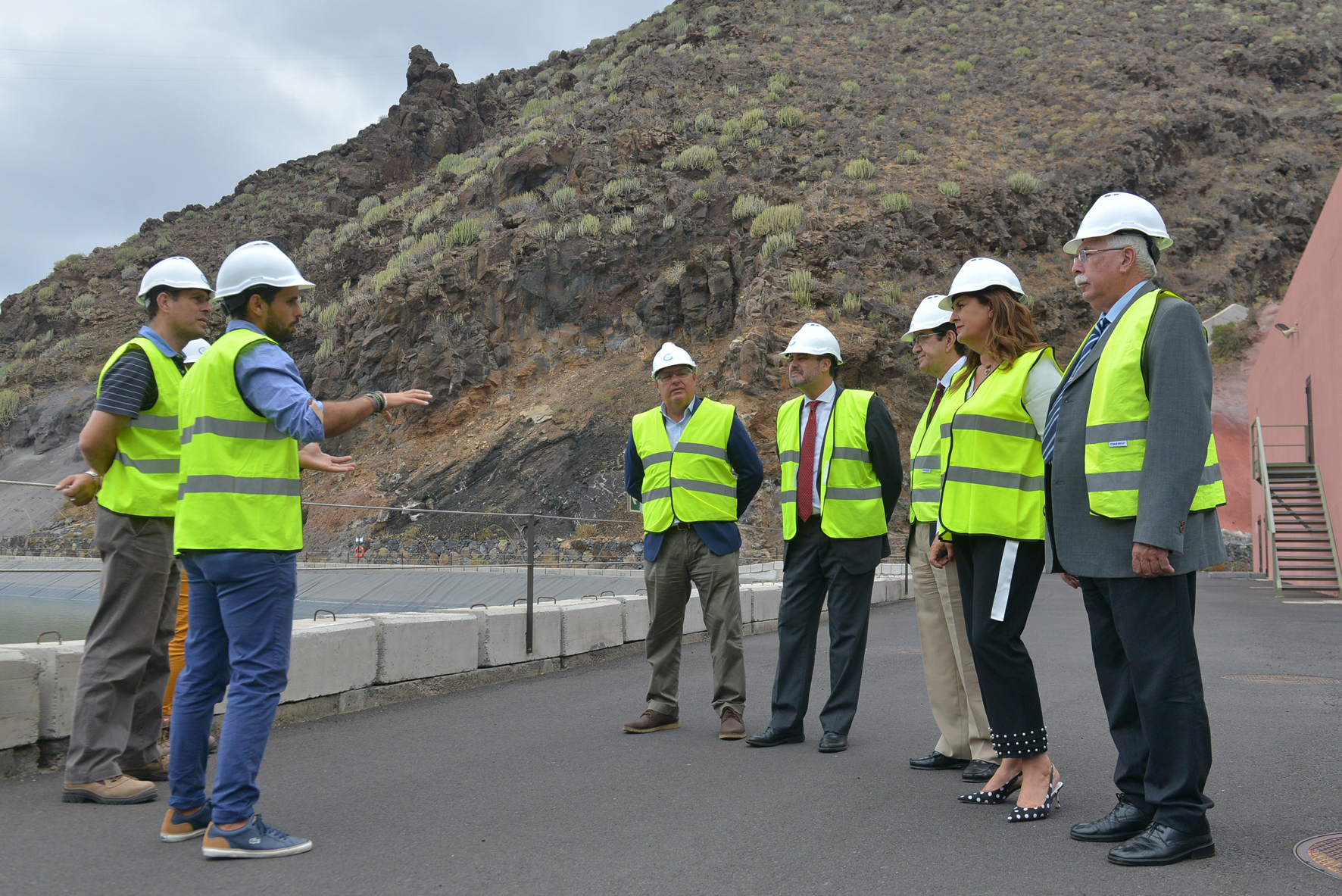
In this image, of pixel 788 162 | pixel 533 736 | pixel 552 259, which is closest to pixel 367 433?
pixel 552 259

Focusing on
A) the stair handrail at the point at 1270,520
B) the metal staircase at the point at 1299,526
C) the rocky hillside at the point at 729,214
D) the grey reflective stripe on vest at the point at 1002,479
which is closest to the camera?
the grey reflective stripe on vest at the point at 1002,479

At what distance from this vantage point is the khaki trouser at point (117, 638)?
4402 millimetres

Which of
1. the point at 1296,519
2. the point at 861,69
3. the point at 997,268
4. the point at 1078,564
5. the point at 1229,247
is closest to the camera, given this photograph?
the point at 1078,564

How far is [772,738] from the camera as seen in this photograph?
18.3 feet

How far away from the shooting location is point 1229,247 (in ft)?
135

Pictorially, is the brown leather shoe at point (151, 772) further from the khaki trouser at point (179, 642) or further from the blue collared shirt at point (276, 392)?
the blue collared shirt at point (276, 392)

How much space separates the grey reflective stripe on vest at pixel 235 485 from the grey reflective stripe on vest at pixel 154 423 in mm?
1030

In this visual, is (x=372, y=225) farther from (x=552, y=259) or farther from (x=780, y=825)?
(x=780, y=825)

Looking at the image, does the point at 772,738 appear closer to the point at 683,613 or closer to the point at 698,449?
the point at 683,613

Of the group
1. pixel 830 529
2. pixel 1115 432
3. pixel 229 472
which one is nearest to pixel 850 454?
pixel 830 529

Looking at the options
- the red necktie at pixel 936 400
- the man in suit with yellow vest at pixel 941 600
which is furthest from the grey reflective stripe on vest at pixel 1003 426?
the red necktie at pixel 936 400

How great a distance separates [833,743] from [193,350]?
3.83 metres

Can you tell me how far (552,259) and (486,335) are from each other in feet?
11.1

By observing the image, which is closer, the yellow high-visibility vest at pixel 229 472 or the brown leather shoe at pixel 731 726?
the yellow high-visibility vest at pixel 229 472
